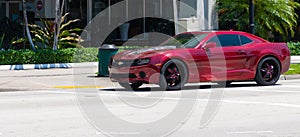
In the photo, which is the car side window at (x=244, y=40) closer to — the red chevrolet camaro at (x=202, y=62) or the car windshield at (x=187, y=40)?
the red chevrolet camaro at (x=202, y=62)

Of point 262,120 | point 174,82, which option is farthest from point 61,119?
point 174,82

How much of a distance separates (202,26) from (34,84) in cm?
1263

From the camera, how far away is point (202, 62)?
1673 centimetres

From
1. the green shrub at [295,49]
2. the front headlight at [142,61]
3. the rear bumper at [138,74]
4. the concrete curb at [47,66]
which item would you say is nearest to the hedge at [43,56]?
the concrete curb at [47,66]

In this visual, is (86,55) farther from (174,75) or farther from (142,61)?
(174,75)

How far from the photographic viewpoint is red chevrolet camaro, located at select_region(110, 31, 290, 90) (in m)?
16.3

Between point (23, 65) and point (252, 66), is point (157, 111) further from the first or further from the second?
point (23, 65)

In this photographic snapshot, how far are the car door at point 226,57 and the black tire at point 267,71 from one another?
556mm

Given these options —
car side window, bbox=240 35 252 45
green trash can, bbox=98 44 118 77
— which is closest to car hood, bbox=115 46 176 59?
car side window, bbox=240 35 252 45

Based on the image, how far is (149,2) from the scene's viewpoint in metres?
32.4

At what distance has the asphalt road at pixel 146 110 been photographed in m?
10.4

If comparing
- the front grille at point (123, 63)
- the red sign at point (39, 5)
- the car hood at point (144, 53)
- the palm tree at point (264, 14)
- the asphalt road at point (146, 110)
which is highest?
the red sign at point (39, 5)

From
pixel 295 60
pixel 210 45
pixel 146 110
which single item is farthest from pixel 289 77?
pixel 146 110

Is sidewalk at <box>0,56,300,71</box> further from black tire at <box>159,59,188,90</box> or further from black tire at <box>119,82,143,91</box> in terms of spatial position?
black tire at <box>159,59,188,90</box>
